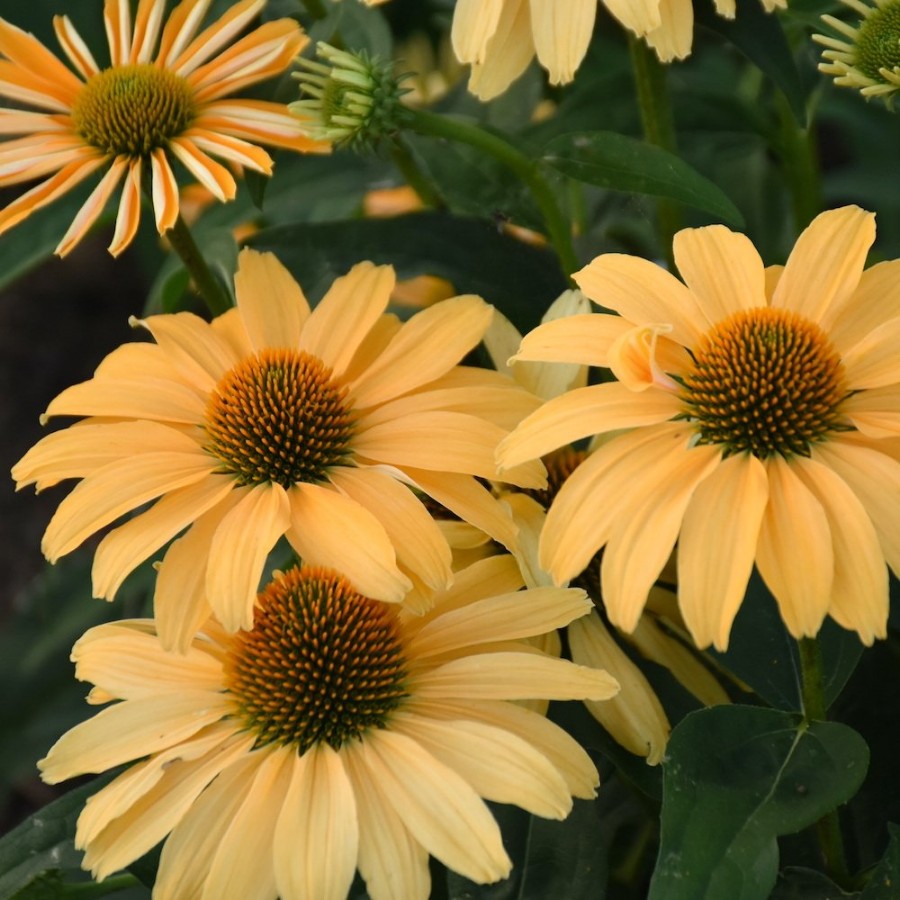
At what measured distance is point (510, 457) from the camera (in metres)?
0.59

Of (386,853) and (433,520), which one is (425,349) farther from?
(386,853)

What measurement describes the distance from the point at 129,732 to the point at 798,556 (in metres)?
0.32

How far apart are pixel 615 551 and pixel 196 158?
1.19 feet

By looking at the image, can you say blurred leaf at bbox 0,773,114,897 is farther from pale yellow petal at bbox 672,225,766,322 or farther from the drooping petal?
pale yellow petal at bbox 672,225,766,322

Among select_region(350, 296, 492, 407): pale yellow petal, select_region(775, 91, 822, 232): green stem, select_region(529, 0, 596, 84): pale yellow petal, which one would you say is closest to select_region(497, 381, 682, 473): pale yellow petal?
select_region(350, 296, 492, 407): pale yellow petal

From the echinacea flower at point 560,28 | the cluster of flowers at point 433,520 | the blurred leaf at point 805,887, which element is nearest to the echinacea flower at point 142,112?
the cluster of flowers at point 433,520

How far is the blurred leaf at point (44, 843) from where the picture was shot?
2.38 feet

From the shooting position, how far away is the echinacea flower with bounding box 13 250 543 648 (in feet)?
2.03

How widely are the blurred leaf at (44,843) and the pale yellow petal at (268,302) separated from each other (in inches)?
10.1

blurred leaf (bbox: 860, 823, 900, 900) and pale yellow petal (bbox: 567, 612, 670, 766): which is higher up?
pale yellow petal (bbox: 567, 612, 670, 766)

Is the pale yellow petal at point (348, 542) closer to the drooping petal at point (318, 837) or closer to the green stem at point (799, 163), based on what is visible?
the drooping petal at point (318, 837)

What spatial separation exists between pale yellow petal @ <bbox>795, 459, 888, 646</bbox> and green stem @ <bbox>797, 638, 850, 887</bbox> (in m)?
0.07

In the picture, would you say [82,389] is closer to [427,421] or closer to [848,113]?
[427,421]

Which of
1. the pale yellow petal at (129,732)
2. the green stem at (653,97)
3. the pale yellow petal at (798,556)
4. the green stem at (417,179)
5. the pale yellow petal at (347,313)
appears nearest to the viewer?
the pale yellow petal at (798,556)
